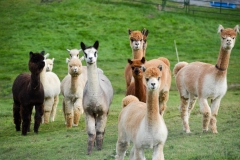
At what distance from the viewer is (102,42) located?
3198 cm

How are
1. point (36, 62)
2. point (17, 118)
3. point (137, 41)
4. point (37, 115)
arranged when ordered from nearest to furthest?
point (137, 41) → point (36, 62) → point (37, 115) → point (17, 118)

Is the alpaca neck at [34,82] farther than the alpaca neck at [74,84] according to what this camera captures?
No

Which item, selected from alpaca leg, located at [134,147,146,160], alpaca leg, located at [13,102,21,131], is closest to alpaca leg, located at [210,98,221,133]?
alpaca leg, located at [134,147,146,160]

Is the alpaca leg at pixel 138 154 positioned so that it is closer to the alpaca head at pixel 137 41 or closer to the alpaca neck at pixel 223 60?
the alpaca neck at pixel 223 60

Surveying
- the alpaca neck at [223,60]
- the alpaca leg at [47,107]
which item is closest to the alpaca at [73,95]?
the alpaca leg at [47,107]

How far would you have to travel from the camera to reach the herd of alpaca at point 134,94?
312 inches

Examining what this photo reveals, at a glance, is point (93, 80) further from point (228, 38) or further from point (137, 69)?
point (228, 38)

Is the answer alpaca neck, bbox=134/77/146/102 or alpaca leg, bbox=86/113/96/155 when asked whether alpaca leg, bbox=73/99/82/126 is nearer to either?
alpaca leg, bbox=86/113/96/155

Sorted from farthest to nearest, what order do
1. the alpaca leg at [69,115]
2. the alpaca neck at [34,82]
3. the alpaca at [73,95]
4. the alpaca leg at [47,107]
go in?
the alpaca leg at [47,107]
the alpaca leg at [69,115]
the alpaca at [73,95]
the alpaca neck at [34,82]

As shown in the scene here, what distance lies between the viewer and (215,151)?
939 centimetres

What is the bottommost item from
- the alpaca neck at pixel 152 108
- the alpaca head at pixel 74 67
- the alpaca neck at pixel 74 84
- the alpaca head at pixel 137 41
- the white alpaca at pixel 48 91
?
the white alpaca at pixel 48 91

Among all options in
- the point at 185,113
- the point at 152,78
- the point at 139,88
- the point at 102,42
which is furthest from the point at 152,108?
the point at 102,42

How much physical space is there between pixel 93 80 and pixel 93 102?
42 cm

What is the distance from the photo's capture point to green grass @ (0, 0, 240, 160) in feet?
43.0
